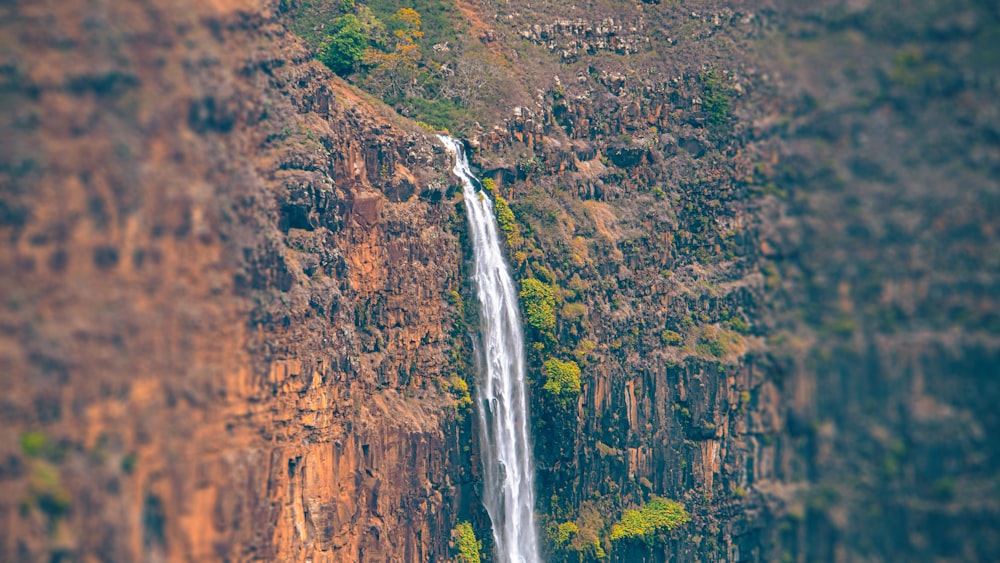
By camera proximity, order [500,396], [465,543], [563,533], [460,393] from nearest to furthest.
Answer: [465,543]
[460,393]
[500,396]
[563,533]

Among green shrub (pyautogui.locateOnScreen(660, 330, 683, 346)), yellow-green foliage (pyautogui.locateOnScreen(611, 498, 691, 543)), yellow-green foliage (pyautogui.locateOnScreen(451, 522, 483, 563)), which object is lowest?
yellow-green foliage (pyautogui.locateOnScreen(451, 522, 483, 563))

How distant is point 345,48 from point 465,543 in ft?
70.1

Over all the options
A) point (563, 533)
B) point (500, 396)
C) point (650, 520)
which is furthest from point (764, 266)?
point (563, 533)

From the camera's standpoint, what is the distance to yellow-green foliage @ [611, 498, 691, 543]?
65.5 m

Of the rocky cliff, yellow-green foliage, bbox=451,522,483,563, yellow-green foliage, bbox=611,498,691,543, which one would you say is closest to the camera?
the rocky cliff

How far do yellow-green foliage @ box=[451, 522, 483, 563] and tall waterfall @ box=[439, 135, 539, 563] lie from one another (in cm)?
133

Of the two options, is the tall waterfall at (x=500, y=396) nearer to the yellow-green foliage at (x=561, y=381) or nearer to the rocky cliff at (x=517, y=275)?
the rocky cliff at (x=517, y=275)

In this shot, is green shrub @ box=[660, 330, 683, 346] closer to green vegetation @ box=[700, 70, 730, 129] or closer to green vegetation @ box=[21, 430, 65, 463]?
green vegetation @ box=[700, 70, 730, 129]

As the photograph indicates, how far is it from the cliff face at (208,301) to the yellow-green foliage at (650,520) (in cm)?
878

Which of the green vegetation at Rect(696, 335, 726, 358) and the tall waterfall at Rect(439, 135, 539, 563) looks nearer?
the tall waterfall at Rect(439, 135, 539, 563)

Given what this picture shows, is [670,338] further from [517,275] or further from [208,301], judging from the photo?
[208,301]

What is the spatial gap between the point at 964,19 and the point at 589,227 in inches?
824

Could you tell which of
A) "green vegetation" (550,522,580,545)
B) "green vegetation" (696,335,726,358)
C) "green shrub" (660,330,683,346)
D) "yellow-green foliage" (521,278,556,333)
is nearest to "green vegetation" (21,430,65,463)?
"yellow-green foliage" (521,278,556,333)

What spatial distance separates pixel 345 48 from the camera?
214ft
